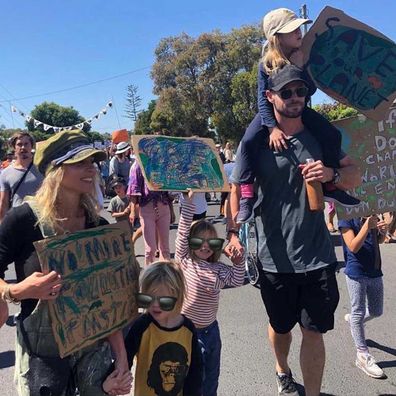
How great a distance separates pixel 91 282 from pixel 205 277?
84cm

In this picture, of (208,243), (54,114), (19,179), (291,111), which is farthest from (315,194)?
(54,114)

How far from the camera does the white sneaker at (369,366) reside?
3.44 m

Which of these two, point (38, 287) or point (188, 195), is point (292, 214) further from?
point (38, 287)

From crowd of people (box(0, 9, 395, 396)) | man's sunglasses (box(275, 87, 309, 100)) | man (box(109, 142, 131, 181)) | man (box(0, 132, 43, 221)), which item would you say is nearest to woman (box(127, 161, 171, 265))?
man (box(0, 132, 43, 221))

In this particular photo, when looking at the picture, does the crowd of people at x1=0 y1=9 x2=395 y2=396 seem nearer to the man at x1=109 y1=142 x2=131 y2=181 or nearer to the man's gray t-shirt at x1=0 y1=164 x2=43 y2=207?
the man's gray t-shirt at x1=0 y1=164 x2=43 y2=207

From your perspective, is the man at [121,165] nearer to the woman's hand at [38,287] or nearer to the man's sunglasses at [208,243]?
the man's sunglasses at [208,243]

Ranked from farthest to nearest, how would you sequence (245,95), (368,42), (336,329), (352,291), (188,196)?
(245,95), (336,329), (352,291), (368,42), (188,196)

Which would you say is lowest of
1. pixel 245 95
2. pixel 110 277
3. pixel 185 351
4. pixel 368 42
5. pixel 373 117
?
pixel 185 351

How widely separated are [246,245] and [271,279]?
3.38 m

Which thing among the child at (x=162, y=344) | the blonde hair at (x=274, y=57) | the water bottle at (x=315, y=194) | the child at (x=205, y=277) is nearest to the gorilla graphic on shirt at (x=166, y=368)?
the child at (x=162, y=344)

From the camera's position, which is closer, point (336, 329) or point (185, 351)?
point (185, 351)

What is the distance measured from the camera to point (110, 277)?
220cm

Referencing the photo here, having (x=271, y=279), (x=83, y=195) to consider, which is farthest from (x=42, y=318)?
(x=271, y=279)

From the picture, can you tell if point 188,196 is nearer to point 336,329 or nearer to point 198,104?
point 336,329
